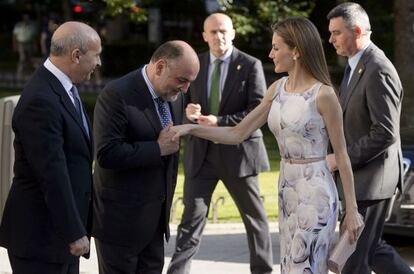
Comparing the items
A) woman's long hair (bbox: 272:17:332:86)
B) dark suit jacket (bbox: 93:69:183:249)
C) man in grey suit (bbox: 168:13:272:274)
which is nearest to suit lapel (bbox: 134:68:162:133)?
dark suit jacket (bbox: 93:69:183:249)

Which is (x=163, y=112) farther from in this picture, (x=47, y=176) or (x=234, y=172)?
(x=234, y=172)

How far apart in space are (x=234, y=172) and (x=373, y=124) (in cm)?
177

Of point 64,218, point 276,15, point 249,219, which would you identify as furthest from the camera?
point 276,15

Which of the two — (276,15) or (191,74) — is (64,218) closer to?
(191,74)

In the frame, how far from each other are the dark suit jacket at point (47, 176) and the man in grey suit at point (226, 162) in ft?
9.74

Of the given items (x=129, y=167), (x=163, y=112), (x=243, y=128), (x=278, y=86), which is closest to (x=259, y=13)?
(x=243, y=128)

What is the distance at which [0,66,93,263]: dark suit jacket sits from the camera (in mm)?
5172

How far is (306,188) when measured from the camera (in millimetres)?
5906

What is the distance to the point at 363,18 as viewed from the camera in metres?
7.05

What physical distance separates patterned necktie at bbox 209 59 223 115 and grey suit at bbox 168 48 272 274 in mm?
44

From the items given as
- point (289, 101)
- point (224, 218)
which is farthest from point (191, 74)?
point (224, 218)

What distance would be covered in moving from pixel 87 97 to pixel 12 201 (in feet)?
71.4

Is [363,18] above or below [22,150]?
above

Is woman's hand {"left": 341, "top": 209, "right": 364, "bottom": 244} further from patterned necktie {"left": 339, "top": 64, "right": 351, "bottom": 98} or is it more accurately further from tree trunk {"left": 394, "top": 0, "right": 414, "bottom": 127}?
tree trunk {"left": 394, "top": 0, "right": 414, "bottom": 127}
